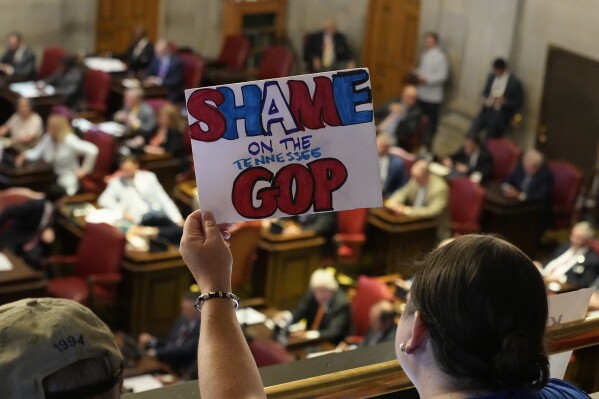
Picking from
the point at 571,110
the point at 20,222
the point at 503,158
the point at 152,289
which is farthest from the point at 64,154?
the point at 571,110

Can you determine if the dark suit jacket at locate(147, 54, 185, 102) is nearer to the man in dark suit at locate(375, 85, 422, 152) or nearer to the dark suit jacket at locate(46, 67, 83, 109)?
the dark suit jacket at locate(46, 67, 83, 109)

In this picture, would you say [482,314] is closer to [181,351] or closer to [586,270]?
[181,351]

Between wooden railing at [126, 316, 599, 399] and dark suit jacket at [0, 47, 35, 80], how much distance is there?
12.2 metres

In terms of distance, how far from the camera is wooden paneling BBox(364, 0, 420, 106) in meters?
14.6

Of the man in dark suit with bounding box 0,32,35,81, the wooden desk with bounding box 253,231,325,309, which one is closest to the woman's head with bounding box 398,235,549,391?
the wooden desk with bounding box 253,231,325,309

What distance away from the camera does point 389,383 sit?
2088mm

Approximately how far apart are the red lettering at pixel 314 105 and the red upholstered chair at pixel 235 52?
13.7 meters

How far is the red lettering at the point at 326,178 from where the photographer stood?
2.00m

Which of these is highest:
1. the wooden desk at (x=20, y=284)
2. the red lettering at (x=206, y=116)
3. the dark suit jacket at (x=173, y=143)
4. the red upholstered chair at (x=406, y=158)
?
the red lettering at (x=206, y=116)

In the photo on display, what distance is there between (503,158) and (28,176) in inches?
187

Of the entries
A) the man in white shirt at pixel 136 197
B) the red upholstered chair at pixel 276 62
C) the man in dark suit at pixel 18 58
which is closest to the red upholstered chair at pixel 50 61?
the man in dark suit at pixel 18 58

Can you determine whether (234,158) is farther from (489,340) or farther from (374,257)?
(374,257)

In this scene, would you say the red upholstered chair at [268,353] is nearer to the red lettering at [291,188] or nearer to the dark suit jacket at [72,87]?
the red lettering at [291,188]

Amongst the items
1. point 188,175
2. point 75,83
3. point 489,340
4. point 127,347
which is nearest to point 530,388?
point 489,340
